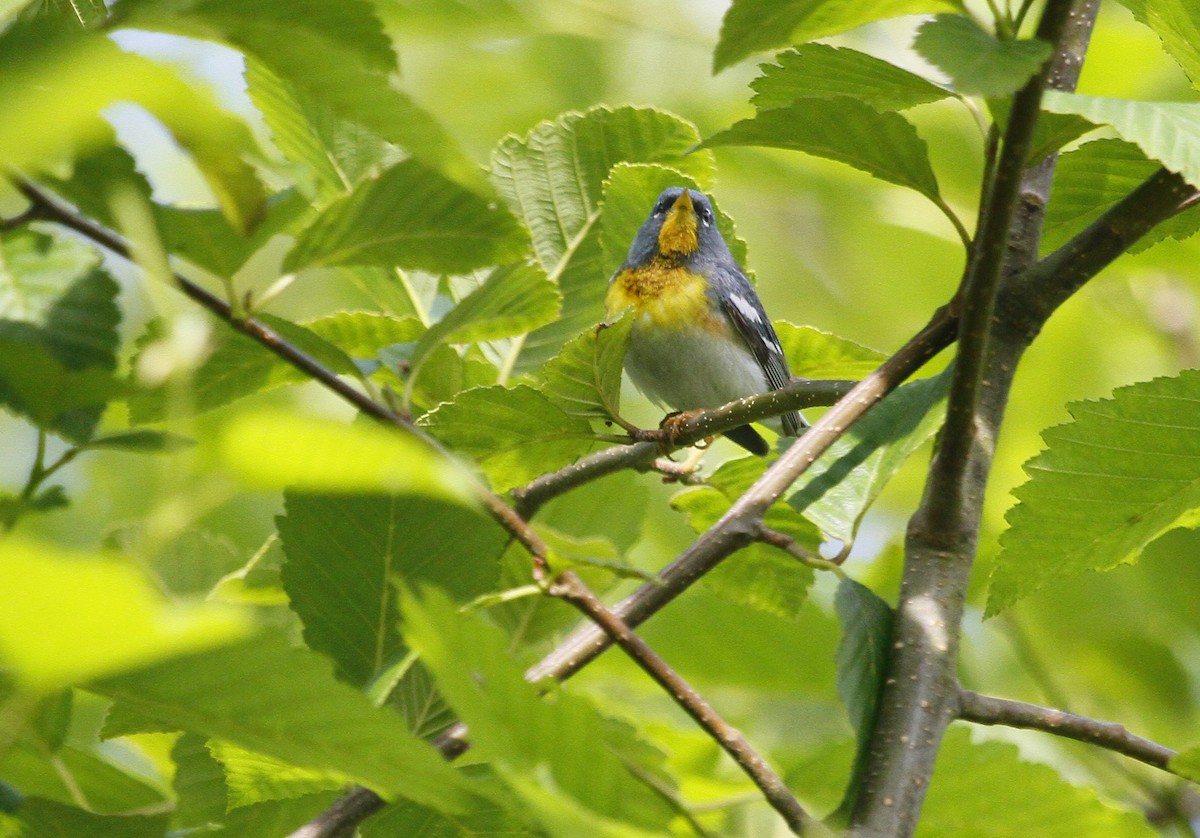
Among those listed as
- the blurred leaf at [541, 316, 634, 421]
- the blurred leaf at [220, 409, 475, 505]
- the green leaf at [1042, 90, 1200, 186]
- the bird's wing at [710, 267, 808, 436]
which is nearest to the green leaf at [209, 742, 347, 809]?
the blurred leaf at [541, 316, 634, 421]

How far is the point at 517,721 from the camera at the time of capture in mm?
856

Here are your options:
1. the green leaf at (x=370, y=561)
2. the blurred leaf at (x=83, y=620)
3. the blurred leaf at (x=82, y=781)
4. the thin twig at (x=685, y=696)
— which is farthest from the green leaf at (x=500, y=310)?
the blurred leaf at (x=83, y=620)

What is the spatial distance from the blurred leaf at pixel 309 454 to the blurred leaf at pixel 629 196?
1.25 metres

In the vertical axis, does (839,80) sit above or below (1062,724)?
above

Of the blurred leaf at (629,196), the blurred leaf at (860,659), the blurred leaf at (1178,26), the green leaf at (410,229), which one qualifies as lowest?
the blurred leaf at (860,659)

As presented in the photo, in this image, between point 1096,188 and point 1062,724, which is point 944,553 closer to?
point 1062,724

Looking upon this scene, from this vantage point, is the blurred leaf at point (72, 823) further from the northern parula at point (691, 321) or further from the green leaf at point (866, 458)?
the northern parula at point (691, 321)

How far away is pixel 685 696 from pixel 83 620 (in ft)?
2.72

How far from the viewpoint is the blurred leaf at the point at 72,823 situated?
127cm

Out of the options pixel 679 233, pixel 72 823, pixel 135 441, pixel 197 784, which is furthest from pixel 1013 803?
pixel 679 233

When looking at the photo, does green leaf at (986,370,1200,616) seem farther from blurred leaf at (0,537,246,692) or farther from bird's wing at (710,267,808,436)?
bird's wing at (710,267,808,436)

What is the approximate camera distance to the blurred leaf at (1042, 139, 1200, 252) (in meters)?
1.63

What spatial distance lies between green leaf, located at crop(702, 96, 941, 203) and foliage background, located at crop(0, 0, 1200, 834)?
65cm

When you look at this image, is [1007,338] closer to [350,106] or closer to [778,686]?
[350,106]
